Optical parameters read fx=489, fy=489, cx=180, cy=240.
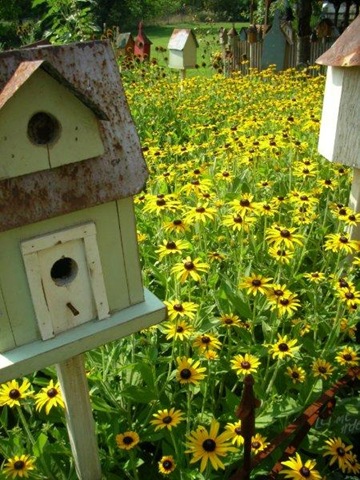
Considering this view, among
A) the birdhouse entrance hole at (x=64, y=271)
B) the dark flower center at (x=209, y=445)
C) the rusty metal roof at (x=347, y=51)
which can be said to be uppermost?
the rusty metal roof at (x=347, y=51)

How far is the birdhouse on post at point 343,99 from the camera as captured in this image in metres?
2.03

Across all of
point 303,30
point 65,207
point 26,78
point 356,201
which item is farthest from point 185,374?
point 303,30

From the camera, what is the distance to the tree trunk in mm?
8883

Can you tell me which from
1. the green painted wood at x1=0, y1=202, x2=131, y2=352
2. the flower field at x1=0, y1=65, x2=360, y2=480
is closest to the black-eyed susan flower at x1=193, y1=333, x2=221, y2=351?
the flower field at x1=0, y1=65, x2=360, y2=480

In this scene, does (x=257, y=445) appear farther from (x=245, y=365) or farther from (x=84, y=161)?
(x=84, y=161)

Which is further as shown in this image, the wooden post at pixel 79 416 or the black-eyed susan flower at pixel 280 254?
the black-eyed susan flower at pixel 280 254

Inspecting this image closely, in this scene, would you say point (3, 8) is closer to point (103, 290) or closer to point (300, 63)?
point (300, 63)

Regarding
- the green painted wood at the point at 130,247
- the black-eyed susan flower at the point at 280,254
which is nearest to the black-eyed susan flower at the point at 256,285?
the black-eyed susan flower at the point at 280,254

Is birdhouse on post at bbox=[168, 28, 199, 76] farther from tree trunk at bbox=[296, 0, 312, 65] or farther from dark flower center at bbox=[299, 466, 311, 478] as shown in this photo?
dark flower center at bbox=[299, 466, 311, 478]

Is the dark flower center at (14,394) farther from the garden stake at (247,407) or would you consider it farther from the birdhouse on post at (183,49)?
the birdhouse on post at (183,49)

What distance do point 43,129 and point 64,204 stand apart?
0.16 m

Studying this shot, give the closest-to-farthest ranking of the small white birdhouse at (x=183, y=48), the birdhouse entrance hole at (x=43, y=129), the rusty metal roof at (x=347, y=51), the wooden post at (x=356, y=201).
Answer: the birdhouse entrance hole at (x=43, y=129), the rusty metal roof at (x=347, y=51), the wooden post at (x=356, y=201), the small white birdhouse at (x=183, y=48)

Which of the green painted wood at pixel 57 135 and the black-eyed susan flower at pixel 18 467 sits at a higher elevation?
the green painted wood at pixel 57 135

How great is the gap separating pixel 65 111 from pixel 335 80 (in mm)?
1584
